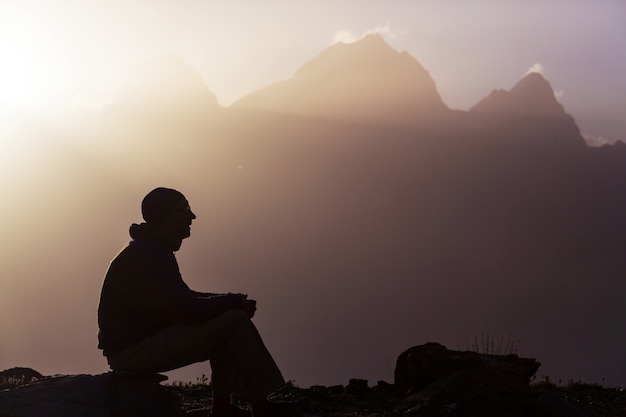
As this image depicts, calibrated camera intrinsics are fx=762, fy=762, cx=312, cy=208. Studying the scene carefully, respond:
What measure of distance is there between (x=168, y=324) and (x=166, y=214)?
1.06 meters

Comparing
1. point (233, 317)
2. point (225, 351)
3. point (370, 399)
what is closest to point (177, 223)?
point (233, 317)

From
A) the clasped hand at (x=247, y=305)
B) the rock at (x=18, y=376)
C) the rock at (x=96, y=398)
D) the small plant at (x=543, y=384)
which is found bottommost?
the rock at (x=96, y=398)

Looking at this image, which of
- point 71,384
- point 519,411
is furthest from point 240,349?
point 519,411

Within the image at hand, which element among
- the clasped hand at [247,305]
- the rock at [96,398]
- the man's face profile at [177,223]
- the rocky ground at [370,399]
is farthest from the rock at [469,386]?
the man's face profile at [177,223]

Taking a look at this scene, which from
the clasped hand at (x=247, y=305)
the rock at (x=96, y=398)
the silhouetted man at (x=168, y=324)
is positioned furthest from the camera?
the clasped hand at (x=247, y=305)

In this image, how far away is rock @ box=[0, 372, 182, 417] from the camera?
7172 millimetres

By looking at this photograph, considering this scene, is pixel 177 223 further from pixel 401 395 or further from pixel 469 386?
pixel 401 395

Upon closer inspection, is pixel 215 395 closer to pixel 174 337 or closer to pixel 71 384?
pixel 174 337

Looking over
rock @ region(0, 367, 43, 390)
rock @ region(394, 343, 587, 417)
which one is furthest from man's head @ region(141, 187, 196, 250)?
rock @ region(0, 367, 43, 390)

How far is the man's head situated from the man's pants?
89 cm

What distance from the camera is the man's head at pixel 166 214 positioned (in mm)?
7363

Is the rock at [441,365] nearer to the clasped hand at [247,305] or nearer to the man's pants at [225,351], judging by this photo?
the clasped hand at [247,305]

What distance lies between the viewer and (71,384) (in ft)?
24.6

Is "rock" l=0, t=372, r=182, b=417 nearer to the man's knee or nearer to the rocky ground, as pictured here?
the man's knee
